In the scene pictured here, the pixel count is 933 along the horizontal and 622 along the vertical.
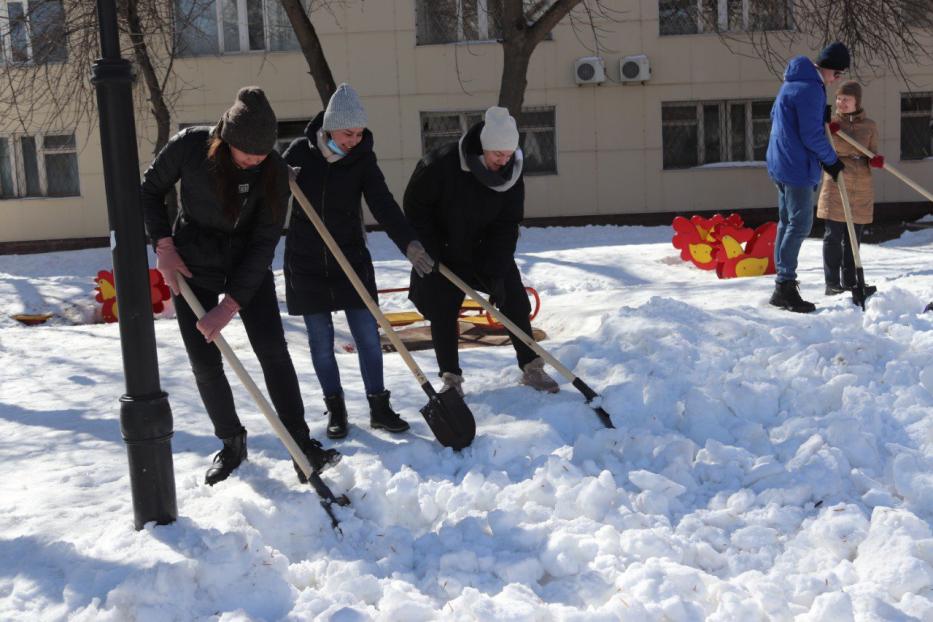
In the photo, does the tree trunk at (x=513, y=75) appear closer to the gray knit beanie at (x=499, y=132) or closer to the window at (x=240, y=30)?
the gray knit beanie at (x=499, y=132)

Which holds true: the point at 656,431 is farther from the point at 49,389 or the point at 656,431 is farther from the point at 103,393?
the point at 49,389

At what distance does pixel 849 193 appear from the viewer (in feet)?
24.5

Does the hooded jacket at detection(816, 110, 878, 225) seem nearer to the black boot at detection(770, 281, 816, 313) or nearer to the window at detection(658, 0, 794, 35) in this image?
the black boot at detection(770, 281, 816, 313)

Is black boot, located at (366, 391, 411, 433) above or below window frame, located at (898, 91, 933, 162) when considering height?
below

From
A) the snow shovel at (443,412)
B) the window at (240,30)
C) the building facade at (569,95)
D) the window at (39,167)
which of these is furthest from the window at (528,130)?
the snow shovel at (443,412)

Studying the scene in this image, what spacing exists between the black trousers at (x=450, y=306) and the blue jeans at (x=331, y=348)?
0.42 meters

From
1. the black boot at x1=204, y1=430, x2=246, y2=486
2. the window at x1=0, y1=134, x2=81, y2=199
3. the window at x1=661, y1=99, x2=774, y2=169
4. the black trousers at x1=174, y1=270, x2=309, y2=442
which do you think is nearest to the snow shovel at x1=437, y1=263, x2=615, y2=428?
the black trousers at x1=174, y1=270, x2=309, y2=442

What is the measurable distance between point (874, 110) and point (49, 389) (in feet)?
50.5

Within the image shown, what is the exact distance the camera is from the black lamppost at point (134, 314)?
11.6 feet

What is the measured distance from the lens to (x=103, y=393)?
5922 millimetres

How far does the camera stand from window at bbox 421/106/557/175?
1761cm

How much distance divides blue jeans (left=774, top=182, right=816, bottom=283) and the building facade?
10.7 meters

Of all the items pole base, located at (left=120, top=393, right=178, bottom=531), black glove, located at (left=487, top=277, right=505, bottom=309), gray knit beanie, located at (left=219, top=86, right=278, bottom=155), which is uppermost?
gray knit beanie, located at (left=219, top=86, right=278, bottom=155)

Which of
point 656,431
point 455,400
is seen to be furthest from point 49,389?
point 656,431
